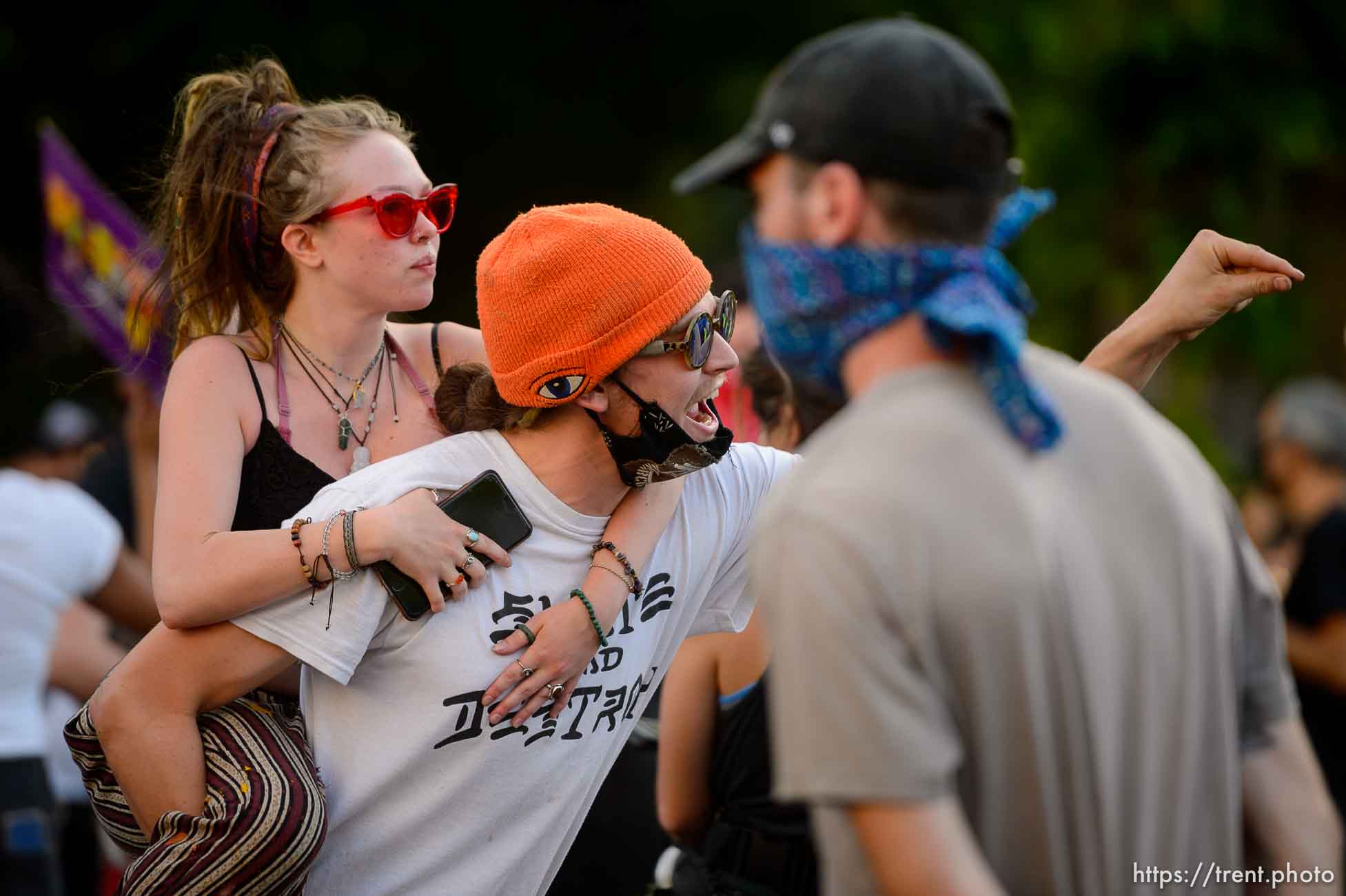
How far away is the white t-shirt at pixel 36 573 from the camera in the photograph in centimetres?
485

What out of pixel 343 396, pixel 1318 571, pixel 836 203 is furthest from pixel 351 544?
pixel 1318 571

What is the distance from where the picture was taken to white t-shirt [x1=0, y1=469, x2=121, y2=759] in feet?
15.9

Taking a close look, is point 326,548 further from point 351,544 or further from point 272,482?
point 272,482

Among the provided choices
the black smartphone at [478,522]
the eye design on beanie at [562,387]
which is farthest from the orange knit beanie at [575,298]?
the black smartphone at [478,522]

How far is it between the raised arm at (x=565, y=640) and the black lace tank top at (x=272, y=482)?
58 centimetres

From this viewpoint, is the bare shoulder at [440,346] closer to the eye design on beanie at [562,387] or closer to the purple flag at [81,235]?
the eye design on beanie at [562,387]

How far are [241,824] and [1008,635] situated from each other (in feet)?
4.51

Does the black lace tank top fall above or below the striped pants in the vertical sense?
above

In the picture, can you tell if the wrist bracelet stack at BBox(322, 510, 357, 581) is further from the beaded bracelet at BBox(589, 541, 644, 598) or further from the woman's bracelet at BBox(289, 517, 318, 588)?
the beaded bracelet at BBox(589, 541, 644, 598)

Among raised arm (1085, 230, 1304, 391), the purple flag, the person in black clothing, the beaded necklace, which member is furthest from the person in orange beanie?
the purple flag

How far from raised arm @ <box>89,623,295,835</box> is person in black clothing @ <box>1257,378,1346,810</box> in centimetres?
357

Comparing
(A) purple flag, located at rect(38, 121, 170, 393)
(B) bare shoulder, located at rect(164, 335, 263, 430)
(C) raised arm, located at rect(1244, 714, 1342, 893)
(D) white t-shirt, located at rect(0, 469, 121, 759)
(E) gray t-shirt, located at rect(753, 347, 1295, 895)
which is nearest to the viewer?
(E) gray t-shirt, located at rect(753, 347, 1295, 895)

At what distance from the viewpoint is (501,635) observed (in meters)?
2.48

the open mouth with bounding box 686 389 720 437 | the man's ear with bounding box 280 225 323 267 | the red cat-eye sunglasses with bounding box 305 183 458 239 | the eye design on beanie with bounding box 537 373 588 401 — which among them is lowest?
the open mouth with bounding box 686 389 720 437
